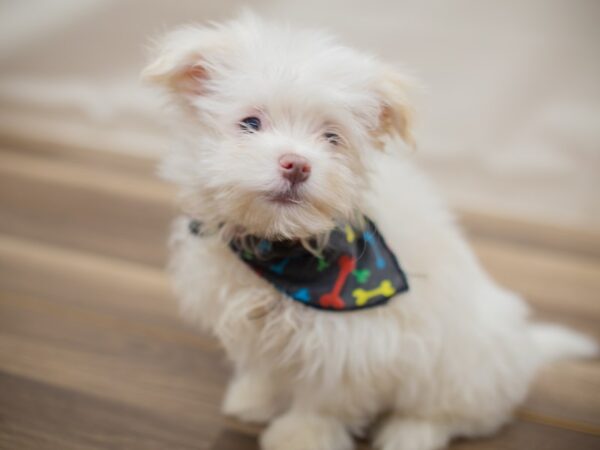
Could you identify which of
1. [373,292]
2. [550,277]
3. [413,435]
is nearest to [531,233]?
[550,277]

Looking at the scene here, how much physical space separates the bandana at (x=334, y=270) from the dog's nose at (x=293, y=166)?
185 mm

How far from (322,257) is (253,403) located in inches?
15.9

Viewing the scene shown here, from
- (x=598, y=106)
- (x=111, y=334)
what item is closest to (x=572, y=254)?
(x=598, y=106)

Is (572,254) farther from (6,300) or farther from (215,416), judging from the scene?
(6,300)

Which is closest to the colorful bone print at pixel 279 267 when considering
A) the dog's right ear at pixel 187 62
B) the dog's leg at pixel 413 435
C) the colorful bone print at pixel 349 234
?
the colorful bone print at pixel 349 234

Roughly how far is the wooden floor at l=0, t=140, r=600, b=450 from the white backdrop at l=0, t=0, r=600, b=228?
1.01ft

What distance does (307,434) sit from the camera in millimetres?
1188

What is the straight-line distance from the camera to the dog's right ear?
991 millimetres

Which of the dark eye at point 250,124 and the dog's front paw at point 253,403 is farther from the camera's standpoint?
the dog's front paw at point 253,403

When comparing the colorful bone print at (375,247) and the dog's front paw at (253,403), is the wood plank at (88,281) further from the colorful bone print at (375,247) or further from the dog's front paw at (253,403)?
the colorful bone print at (375,247)

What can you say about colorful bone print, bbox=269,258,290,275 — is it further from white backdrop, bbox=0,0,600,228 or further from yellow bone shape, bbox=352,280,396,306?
white backdrop, bbox=0,0,600,228

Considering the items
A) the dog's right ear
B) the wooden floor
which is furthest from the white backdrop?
the dog's right ear

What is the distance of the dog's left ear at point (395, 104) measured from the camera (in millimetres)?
1012

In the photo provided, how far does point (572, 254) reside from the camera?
1943mm
